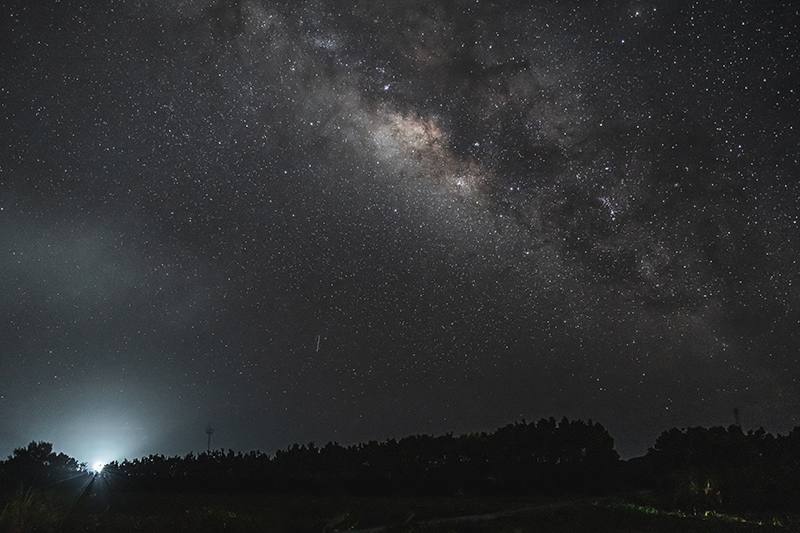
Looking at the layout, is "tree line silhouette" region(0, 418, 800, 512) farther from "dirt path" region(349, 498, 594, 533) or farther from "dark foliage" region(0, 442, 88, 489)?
"dirt path" region(349, 498, 594, 533)

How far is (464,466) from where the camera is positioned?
28344 millimetres

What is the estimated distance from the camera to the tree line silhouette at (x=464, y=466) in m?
27.6

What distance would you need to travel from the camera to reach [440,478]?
27.6 meters

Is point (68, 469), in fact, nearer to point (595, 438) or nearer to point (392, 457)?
point (392, 457)

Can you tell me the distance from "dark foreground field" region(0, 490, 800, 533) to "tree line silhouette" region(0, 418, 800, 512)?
11.4 ft

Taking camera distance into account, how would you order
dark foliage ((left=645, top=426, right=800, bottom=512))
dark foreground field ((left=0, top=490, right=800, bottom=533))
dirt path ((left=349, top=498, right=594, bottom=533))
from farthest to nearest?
dark foliage ((left=645, top=426, right=800, bottom=512)) → dirt path ((left=349, top=498, right=594, bottom=533)) → dark foreground field ((left=0, top=490, right=800, bottom=533))

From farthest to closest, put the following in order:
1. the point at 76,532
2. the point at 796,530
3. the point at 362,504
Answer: the point at 362,504 < the point at 796,530 < the point at 76,532

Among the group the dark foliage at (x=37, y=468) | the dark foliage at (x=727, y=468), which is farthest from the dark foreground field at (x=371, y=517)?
the dark foliage at (x=37, y=468)

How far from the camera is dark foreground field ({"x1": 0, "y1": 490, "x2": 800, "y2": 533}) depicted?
14.3 m

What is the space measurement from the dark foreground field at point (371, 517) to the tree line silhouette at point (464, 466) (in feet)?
11.4

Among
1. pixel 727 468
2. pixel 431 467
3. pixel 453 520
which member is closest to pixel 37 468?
pixel 431 467

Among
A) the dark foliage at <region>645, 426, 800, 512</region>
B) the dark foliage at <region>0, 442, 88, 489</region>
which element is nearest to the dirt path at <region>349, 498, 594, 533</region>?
the dark foliage at <region>645, 426, 800, 512</region>

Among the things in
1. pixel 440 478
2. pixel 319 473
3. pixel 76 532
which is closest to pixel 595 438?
pixel 440 478

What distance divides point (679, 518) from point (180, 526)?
15.7m
